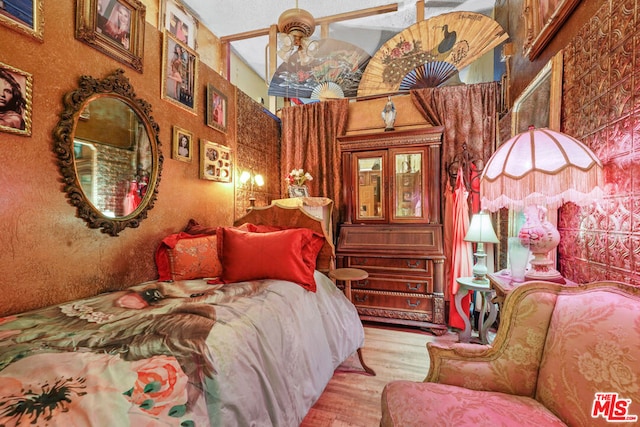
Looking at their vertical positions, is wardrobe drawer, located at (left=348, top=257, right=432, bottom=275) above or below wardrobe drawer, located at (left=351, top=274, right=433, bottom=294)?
above

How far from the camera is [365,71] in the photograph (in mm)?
3100

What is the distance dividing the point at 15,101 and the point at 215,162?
1.32m

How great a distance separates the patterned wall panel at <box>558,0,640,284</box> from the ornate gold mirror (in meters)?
2.48

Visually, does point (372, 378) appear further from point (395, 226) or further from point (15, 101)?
point (15, 101)

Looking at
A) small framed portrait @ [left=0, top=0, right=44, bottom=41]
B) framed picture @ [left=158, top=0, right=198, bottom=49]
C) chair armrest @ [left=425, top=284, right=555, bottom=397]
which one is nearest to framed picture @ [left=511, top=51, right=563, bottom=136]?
chair armrest @ [left=425, top=284, right=555, bottom=397]

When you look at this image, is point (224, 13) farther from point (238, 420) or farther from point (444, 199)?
point (238, 420)

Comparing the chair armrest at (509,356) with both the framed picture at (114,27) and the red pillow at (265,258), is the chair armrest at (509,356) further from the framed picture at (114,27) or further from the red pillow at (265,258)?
the framed picture at (114,27)

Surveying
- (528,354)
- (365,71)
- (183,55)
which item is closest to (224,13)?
(183,55)

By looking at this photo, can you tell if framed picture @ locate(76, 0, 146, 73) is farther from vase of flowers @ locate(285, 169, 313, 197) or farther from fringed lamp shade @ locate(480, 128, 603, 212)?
fringed lamp shade @ locate(480, 128, 603, 212)

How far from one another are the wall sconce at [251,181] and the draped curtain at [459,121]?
6.91 ft

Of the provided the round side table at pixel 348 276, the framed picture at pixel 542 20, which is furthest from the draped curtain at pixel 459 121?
the round side table at pixel 348 276

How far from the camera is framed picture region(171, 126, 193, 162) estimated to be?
6.57ft

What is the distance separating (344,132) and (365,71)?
74cm

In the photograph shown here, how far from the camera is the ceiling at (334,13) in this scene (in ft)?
9.07
